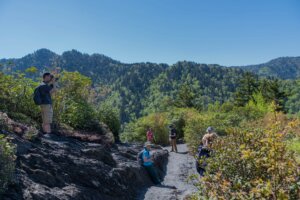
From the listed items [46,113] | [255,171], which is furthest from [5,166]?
[46,113]

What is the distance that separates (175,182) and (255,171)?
23.4ft

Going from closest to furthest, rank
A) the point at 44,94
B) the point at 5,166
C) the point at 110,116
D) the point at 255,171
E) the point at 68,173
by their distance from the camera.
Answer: the point at 255,171 < the point at 5,166 < the point at 68,173 < the point at 44,94 < the point at 110,116

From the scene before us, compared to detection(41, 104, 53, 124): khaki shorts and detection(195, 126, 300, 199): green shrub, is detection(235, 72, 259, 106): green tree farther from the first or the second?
detection(195, 126, 300, 199): green shrub

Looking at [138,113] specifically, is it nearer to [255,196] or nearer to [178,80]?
[178,80]

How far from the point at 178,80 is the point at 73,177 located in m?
167

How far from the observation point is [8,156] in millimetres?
4539

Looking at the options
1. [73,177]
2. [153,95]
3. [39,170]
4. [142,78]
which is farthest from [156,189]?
[142,78]

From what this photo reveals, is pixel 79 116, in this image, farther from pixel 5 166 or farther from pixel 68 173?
pixel 5 166

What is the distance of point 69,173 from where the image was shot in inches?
248

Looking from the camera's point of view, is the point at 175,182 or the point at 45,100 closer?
the point at 45,100

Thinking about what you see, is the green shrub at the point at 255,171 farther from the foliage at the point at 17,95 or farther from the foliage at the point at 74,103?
the foliage at the point at 74,103

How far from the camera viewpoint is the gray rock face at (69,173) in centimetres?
509

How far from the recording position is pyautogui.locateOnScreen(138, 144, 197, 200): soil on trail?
26.6ft

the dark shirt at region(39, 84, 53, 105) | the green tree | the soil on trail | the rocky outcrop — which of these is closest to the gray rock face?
the rocky outcrop
